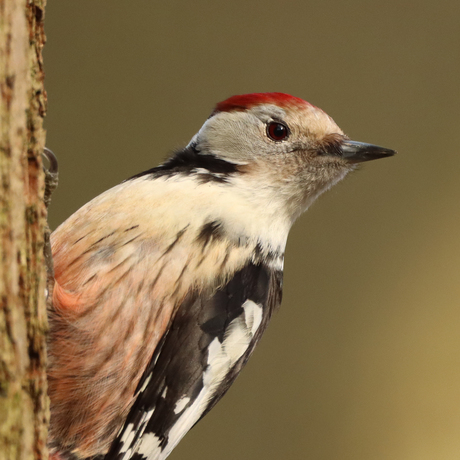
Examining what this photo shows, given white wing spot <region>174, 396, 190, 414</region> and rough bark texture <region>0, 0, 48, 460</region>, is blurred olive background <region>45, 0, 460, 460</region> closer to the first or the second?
white wing spot <region>174, 396, 190, 414</region>

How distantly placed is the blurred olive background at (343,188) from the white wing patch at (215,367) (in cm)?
119

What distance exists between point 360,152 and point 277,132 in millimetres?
176

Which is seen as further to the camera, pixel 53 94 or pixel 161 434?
pixel 53 94

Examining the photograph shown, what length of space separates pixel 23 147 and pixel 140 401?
1.71ft

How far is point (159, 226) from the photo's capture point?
0.91 metres

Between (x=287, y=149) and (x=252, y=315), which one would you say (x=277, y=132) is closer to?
(x=287, y=149)

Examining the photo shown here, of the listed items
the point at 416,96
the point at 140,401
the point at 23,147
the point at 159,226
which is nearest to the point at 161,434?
the point at 140,401

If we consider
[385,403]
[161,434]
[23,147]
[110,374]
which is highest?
[23,147]

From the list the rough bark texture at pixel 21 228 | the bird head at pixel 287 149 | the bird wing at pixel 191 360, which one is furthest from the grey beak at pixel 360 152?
the rough bark texture at pixel 21 228

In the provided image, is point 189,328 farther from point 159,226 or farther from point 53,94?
→ point 53,94

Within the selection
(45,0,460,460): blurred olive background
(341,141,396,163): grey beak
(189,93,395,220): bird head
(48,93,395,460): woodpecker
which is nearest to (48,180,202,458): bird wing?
(48,93,395,460): woodpecker

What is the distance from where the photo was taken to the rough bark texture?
501 millimetres

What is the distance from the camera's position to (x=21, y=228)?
52cm

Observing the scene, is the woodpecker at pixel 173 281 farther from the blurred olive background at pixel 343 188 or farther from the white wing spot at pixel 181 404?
→ the blurred olive background at pixel 343 188
